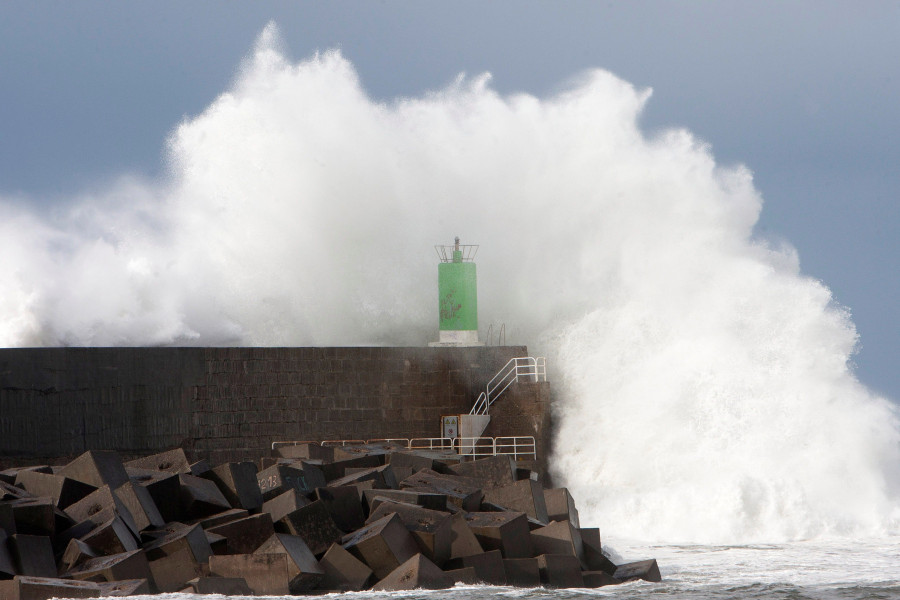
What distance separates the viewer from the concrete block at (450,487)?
32.0ft

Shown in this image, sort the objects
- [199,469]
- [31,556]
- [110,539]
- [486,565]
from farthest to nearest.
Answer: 1. [199,469]
2. [486,565]
3. [110,539]
4. [31,556]

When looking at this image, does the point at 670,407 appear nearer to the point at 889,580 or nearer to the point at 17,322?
the point at 889,580

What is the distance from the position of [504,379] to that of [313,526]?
8266 millimetres

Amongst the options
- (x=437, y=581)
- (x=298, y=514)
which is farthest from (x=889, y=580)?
(x=298, y=514)

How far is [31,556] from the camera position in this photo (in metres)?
7.55

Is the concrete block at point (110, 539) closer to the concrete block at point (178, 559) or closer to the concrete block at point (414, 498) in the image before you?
the concrete block at point (178, 559)

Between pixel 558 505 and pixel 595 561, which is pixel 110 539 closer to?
pixel 595 561

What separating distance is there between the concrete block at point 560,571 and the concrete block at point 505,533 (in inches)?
8.4

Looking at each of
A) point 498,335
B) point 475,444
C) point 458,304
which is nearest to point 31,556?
point 475,444

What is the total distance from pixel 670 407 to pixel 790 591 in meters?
7.33

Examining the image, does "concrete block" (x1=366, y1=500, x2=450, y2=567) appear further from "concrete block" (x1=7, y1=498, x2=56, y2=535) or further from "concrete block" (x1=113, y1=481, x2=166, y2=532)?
"concrete block" (x1=7, y1=498, x2=56, y2=535)

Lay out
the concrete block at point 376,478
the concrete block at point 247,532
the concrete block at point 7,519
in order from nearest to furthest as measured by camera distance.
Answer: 1. the concrete block at point 7,519
2. the concrete block at point 247,532
3. the concrete block at point 376,478

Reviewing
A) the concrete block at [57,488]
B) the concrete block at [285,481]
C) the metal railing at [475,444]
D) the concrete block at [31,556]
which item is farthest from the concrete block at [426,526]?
the metal railing at [475,444]

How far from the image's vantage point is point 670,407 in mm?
15859
